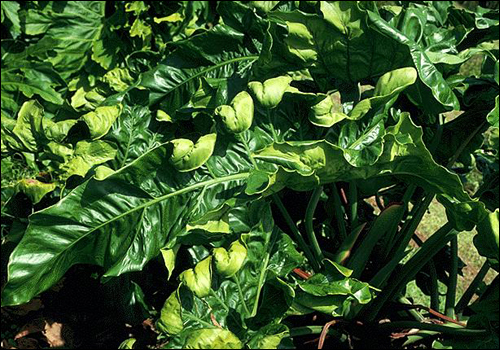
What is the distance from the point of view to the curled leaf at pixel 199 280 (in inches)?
51.4

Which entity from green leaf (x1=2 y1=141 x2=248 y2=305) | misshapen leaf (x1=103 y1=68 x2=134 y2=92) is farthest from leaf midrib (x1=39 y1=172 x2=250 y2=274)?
misshapen leaf (x1=103 y1=68 x2=134 y2=92)

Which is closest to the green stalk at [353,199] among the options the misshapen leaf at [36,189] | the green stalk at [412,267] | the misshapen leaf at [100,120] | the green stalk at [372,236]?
the green stalk at [372,236]

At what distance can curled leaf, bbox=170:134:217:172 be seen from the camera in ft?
4.55

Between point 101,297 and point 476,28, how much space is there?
1.36 m

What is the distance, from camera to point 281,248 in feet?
5.11

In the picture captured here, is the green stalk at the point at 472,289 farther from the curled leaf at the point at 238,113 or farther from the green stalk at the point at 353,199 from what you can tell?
the curled leaf at the point at 238,113

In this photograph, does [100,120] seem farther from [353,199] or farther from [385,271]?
[385,271]

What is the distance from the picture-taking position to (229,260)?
4.34 feet

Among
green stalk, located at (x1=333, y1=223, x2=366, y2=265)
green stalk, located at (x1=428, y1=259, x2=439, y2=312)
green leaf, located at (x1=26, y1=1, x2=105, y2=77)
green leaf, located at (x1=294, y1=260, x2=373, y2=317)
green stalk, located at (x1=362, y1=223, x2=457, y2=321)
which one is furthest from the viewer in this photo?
green leaf, located at (x1=26, y1=1, x2=105, y2=77)

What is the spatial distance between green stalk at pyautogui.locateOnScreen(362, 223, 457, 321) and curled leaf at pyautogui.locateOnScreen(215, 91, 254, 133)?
60 cm

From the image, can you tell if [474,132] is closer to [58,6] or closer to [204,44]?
[204,44]

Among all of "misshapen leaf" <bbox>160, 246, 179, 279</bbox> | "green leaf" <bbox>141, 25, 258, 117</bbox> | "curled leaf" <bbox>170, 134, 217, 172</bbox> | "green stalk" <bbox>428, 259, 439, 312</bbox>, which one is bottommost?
"green stalk" <bbox>428, 259, 439, 312</bbox>

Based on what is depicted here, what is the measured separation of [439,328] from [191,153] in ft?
2.55

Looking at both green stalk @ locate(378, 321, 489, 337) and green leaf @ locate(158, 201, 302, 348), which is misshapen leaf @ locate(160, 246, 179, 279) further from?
green stalk @ locate(378, 321, 489, 337)
